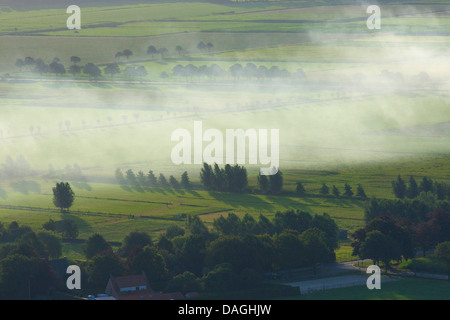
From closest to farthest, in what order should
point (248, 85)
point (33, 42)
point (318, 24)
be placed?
1. point (248, 85)
2. point (33, 42)
3. point (318, 24)

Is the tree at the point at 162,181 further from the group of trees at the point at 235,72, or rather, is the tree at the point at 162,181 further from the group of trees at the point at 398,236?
the group of trees at the point at 235,72

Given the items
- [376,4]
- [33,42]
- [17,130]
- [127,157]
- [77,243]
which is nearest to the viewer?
[77,243]

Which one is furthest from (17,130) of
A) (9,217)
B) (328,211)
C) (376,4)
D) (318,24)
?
(376,4)

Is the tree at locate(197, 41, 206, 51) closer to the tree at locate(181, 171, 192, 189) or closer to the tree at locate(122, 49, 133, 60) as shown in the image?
the tree at locate(122, 49, 133, 60)

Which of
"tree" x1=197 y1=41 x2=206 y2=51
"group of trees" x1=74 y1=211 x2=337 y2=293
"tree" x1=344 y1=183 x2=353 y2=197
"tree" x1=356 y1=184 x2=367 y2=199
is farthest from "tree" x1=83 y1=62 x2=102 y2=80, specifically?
"group of trees" x1=74 y1=211 x2=337 y2=293

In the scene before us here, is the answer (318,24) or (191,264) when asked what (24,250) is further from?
(318,24)

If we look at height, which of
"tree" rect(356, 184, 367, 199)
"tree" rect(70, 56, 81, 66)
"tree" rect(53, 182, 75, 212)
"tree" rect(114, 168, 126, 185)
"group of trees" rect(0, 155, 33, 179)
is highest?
"tree" rect(70, 56, 81, 66)
